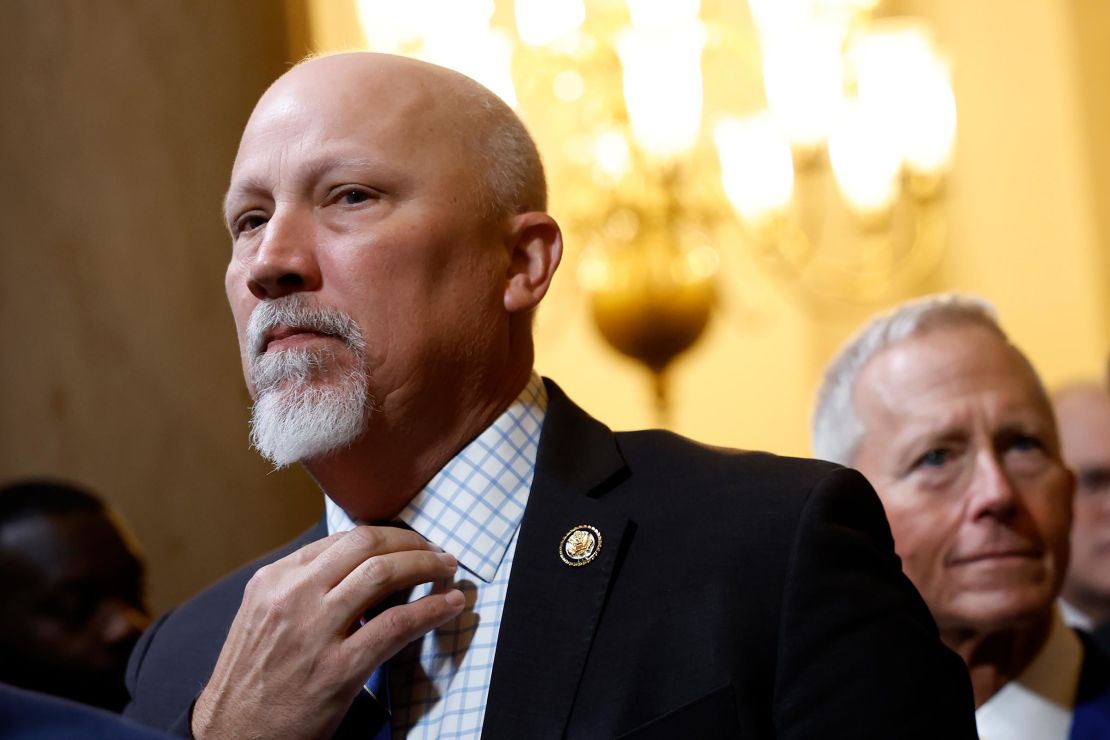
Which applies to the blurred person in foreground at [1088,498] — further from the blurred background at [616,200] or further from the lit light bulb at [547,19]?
the lit light bulb at [547,19]

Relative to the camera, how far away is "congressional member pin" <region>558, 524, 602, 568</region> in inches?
72.6

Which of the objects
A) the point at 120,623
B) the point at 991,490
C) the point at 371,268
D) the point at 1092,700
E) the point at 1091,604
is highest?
the point at 371,268

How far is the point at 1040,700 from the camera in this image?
241cm

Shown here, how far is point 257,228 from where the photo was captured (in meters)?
2.01

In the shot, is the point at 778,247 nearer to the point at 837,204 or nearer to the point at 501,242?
the point at 837,204

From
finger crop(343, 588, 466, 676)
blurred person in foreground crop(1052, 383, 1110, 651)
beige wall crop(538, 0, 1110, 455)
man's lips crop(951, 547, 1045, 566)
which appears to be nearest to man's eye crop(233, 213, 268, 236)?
finger crop(343, 588, 466, 676)

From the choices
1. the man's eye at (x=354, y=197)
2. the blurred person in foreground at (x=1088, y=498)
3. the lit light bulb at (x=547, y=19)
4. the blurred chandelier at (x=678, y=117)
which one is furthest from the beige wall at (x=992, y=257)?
the man's eye at (x=354, y=197)

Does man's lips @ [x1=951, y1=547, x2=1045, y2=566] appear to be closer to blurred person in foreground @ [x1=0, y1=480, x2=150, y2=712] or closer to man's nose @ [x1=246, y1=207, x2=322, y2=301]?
man's nose @ [x1=246, y1=207, x2=322, y2=301]

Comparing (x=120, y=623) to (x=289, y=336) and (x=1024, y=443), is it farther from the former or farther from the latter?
(x=1024, y=443)

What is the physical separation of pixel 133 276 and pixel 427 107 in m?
2.32

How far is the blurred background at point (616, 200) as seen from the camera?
400cm

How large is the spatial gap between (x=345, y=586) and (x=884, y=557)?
2.17ft

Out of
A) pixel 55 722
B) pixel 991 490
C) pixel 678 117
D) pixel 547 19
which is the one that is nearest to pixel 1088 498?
pixel 678 117

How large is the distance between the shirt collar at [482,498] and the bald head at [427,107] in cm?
31
